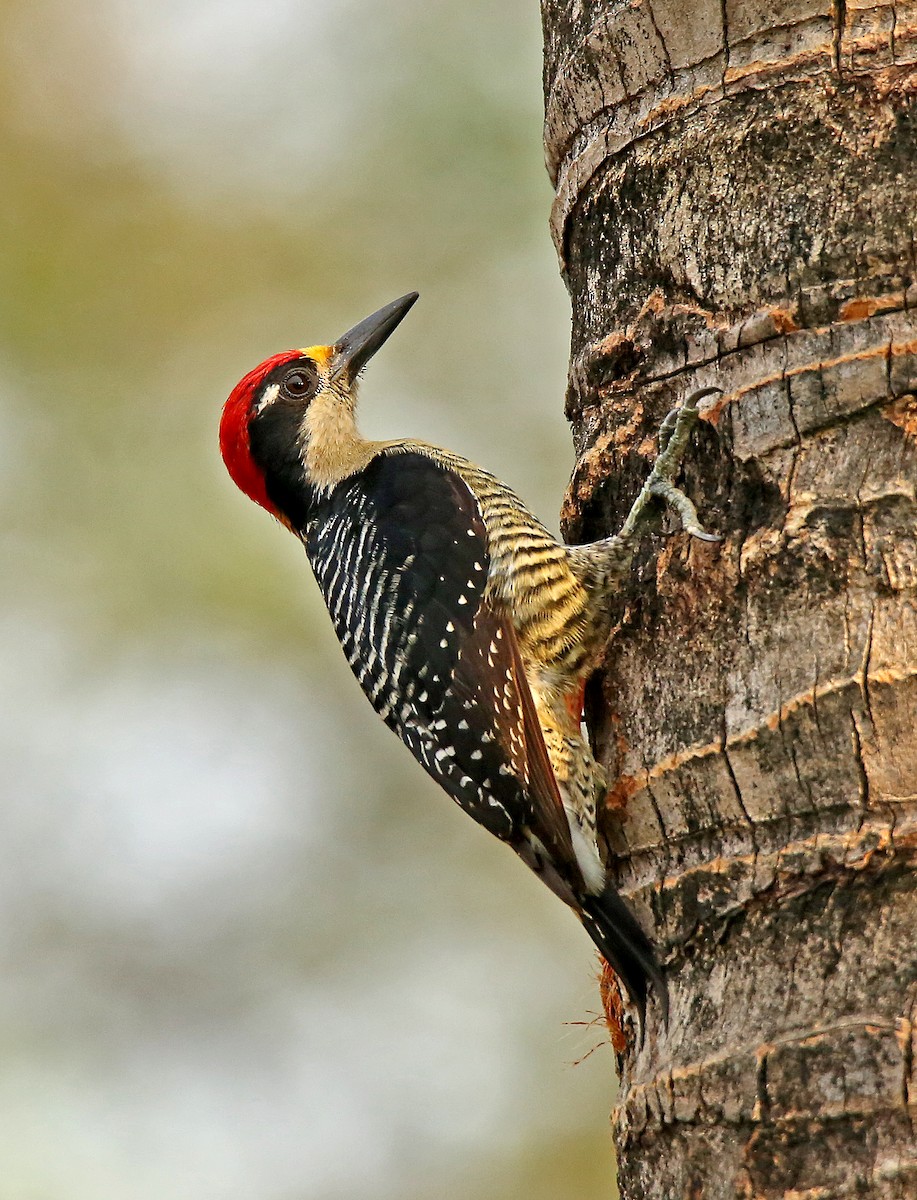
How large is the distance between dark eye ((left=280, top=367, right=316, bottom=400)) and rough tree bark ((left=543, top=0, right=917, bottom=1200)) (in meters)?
2.10

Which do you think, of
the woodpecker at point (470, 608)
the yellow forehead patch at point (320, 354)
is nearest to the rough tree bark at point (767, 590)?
the woodpecker at point (470, 608)

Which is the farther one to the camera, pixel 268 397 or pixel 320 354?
pixel 320 354

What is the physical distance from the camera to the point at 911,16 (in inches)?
130

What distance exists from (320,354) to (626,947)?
3.37 m

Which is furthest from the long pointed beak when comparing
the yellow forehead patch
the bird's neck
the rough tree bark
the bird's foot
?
the bird's foot

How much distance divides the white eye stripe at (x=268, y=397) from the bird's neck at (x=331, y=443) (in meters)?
0.15

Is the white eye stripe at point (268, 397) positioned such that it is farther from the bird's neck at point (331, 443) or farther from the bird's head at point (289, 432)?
the bird's neck at point (331, 443)

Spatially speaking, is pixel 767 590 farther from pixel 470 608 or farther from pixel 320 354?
pixel 320 354

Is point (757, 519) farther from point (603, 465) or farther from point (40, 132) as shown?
point (40, 132)

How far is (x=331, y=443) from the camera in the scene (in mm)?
5719

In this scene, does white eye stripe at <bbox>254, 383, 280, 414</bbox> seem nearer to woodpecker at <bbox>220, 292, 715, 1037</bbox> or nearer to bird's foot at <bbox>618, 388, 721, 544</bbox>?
woodpecker at <bbox>220, 292, 715, 1037</bbox>

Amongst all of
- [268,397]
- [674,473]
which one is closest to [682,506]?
[674,473]

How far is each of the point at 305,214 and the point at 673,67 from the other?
22.5 feet

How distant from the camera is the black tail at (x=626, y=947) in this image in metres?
3.22
